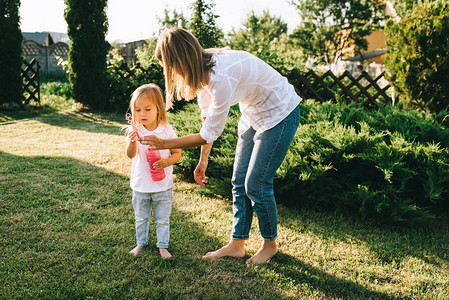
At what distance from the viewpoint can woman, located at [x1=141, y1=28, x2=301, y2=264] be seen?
1.99m

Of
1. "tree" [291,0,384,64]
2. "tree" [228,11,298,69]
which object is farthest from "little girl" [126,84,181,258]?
"tree" [291,0,384,64]

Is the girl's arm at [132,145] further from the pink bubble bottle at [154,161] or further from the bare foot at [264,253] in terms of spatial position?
the bare foot at [264,253]

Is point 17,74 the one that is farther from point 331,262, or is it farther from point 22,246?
point 331,262

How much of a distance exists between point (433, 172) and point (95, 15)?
898cm

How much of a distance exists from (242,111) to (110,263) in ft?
4.88

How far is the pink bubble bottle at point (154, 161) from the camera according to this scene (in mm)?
2470

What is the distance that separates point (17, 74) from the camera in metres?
9.02

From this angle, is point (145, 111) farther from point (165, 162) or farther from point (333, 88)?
point (333, 88)

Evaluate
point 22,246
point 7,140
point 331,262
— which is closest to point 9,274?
point 22,246

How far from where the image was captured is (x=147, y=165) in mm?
2562

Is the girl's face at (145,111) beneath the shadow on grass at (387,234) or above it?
above

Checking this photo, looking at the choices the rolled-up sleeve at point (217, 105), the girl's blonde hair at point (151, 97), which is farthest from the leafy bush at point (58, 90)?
the rolled-up sleeve at point (217, 105)

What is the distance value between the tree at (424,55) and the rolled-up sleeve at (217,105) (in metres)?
4.03

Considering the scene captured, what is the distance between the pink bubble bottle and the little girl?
0.04m
